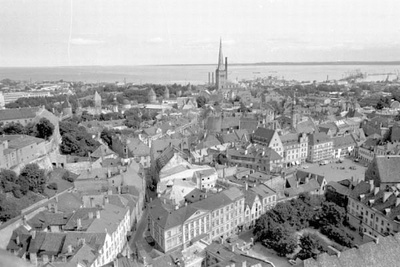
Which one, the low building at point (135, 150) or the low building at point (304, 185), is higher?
the low building at point (135, 150)

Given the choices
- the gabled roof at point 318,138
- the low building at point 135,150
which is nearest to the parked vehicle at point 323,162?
the gabled roof at point 318,138

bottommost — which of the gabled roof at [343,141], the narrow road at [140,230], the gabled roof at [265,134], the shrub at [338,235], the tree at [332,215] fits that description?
the narrow road at [140,230]

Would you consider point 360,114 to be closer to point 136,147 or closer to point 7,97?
point 136,147

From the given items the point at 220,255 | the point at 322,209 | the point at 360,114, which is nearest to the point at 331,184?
the point at 322,209

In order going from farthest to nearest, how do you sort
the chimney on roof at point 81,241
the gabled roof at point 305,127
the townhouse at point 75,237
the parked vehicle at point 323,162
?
the gabled roof at point 305,127 → the parked vehicle at point 323,162 → the chimney on roof at point 81,241 → the townhouse at point 75,237

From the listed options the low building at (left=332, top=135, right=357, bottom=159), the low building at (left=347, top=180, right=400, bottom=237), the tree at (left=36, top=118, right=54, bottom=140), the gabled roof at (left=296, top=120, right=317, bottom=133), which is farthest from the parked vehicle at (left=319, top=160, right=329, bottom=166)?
the tree at (left=36, top=118, right=54, bottom=140)

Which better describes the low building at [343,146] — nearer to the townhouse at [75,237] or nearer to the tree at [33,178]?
the townhouse at [75,237]

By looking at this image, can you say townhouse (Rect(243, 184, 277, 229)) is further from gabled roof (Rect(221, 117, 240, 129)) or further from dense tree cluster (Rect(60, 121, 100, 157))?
gabled roof (Rect(221, 117, 240, 129))
